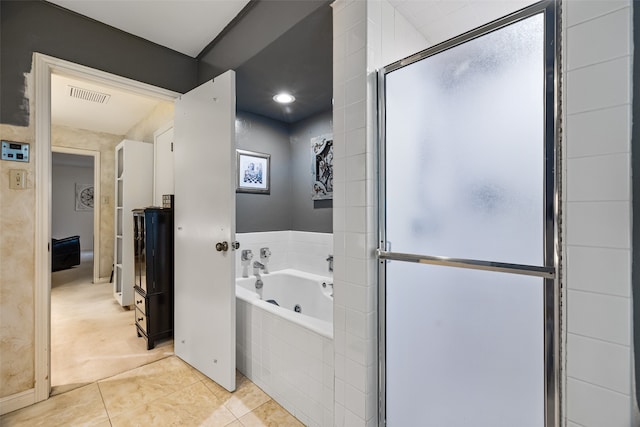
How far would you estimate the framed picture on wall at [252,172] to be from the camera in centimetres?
287

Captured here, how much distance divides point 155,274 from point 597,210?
2827mm

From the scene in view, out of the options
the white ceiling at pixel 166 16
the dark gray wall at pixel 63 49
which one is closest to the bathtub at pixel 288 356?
the dark gray wall at pixel 63 49

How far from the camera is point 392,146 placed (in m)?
1.30

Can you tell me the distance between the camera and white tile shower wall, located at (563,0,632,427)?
0.76 m

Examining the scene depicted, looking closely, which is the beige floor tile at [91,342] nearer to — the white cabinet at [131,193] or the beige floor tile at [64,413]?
the beige floor tile at [64,413]

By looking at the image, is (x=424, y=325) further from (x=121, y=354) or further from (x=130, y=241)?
(x=130, y=241)

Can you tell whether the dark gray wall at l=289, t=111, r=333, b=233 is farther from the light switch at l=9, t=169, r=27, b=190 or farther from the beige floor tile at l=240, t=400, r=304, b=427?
the light switch at l=9, t=169, r=27, b=190

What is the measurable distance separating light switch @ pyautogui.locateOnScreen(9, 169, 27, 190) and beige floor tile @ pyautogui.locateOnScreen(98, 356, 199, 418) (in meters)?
1.37

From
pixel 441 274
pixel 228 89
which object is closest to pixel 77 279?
pixel 228 89

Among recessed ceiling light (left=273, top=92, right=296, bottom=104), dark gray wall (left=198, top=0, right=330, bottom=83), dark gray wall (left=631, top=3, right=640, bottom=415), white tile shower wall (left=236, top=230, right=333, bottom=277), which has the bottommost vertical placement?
white tile shower wall (left=236, top=230, right=333, bottom=277)

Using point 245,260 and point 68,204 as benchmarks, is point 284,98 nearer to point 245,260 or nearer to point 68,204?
point 245,260

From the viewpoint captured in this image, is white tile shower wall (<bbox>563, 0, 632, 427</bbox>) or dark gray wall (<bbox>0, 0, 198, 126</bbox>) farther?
dark gray wall (<bbox>0, 0, 198, 126</bbox>)

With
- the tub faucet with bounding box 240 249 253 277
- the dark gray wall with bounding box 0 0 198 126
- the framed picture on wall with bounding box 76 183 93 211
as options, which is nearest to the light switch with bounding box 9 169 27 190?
the dark gray wall with bounding box 0 0 198 126

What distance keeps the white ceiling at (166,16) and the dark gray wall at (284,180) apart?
839 mm
